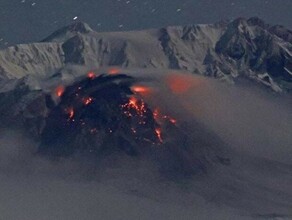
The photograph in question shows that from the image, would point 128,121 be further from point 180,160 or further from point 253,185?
point 253,185

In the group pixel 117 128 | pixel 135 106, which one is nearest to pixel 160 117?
pixel 135 106

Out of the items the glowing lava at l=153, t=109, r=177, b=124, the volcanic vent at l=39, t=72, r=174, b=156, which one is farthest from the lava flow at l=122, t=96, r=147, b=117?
the glowing lava at l=153, t=109, r=177, b=124

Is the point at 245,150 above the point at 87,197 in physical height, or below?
below

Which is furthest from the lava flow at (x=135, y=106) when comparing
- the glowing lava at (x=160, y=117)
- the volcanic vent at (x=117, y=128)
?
the glowing lava at (x=160, y=117)

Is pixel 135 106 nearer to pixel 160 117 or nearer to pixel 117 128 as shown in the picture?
pixel 117 128

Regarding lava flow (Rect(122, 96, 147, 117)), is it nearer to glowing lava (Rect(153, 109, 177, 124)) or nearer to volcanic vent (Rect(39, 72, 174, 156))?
volcanic vent (Rect(39, 72, 174, 156))

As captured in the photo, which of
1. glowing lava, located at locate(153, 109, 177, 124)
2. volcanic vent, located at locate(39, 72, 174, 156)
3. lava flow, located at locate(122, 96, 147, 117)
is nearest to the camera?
volcanic vent, located at locate(39, 72, 174, 156)

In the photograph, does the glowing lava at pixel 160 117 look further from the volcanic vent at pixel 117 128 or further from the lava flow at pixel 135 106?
the lava flow at pixel 135 106

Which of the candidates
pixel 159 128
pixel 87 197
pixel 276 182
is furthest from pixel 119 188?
pixel 276 182

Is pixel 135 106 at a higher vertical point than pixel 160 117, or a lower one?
→ higher

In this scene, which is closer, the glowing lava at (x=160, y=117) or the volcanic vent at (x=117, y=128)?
the volcanic vent at (x=117, y=128)

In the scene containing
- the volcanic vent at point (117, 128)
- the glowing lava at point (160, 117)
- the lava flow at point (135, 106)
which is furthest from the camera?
the lava flow at point (135, 106)
